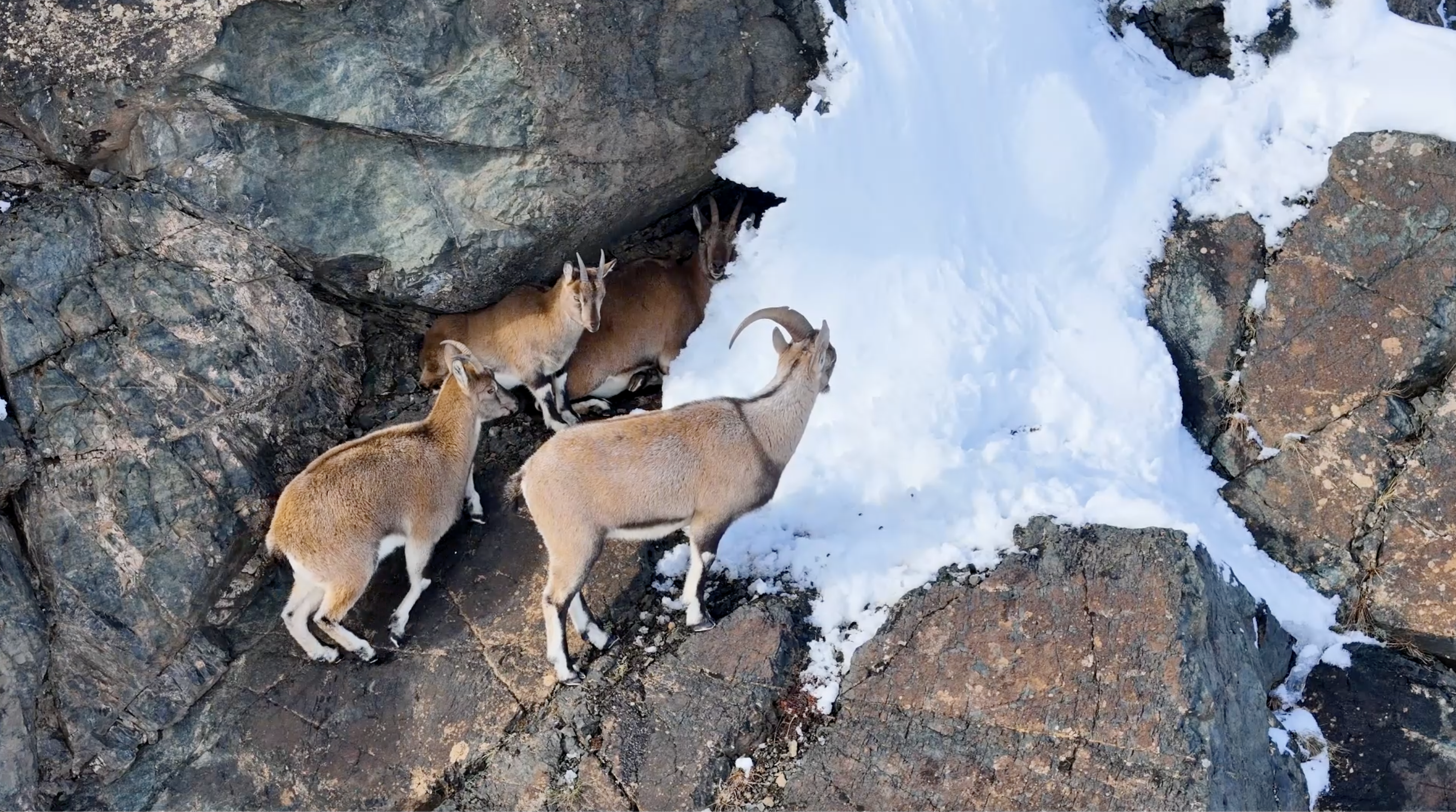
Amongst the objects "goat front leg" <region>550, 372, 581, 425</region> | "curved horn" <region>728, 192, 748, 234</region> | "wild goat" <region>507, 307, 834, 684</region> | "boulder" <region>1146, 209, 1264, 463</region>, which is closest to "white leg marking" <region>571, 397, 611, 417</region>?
"goat front leg" <region>550, 372, 581, 425</region>

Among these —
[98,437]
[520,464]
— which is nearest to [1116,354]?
[520,464]

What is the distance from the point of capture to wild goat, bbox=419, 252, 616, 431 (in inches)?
385

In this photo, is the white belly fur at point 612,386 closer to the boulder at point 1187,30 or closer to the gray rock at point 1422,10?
the boulder at point 1187,30

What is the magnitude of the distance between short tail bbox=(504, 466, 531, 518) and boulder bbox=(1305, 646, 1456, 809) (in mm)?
5490

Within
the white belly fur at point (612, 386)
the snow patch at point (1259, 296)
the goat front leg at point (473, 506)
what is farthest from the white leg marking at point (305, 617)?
the snow patch at point (1259, 296)

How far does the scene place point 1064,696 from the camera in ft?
23.2

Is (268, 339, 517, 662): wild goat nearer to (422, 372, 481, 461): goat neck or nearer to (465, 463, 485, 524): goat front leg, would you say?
(422, 372, 481, 461): goat neck

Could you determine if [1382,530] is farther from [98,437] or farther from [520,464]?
[98,437]

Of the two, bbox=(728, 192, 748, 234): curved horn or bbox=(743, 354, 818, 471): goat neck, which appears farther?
bbox=(728, 192, 748, 234): curved horn

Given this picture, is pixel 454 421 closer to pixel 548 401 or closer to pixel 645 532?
pixel 548 401

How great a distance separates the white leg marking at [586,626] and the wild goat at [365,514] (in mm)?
1204

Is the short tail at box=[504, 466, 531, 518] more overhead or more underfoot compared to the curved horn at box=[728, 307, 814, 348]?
more underfoot

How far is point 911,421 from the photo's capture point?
8734 millimetres

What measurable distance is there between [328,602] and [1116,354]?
5960mm
